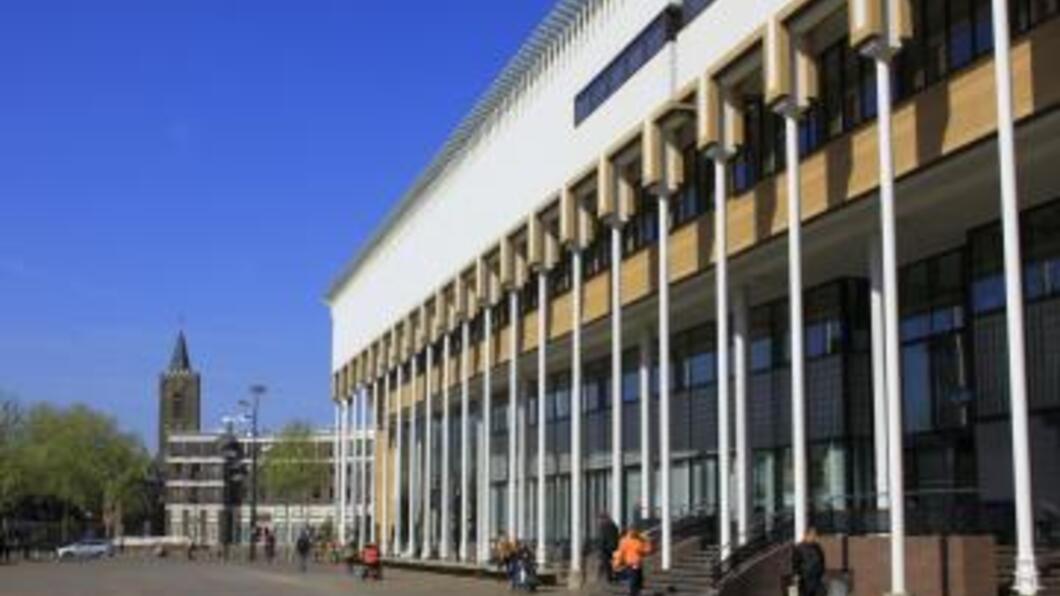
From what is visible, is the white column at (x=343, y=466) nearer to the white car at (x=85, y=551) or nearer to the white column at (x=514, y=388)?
the white car at (x=85, y=551)

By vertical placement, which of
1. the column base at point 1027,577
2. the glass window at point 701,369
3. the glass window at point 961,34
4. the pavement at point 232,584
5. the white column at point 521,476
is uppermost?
the glass window at point 961,34

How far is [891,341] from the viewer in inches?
1158

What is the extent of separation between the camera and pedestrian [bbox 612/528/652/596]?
123 feet

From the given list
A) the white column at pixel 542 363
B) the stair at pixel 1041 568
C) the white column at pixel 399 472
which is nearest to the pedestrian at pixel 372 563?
the white column at pixel 542 363

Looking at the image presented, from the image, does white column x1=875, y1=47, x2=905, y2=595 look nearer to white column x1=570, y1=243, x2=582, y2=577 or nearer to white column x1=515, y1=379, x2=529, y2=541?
white column x1=570, y1=243, x2=582, y2=577

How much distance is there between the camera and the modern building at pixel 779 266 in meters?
30.1

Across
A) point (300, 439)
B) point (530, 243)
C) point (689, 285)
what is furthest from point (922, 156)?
point (300, 439)

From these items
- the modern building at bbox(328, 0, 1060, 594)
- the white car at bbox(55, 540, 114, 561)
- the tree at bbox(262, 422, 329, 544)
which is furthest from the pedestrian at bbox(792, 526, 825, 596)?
the tree at bbox(262, 422, 329, 544)

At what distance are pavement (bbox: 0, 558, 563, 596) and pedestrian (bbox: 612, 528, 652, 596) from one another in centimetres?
741

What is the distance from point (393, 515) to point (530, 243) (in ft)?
142

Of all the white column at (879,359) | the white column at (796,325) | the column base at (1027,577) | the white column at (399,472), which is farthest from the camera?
the white column at (399,472)

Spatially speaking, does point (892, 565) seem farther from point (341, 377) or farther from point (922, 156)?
point (341, 377)

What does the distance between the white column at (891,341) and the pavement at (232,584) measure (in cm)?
1801

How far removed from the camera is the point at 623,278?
4922 cm
